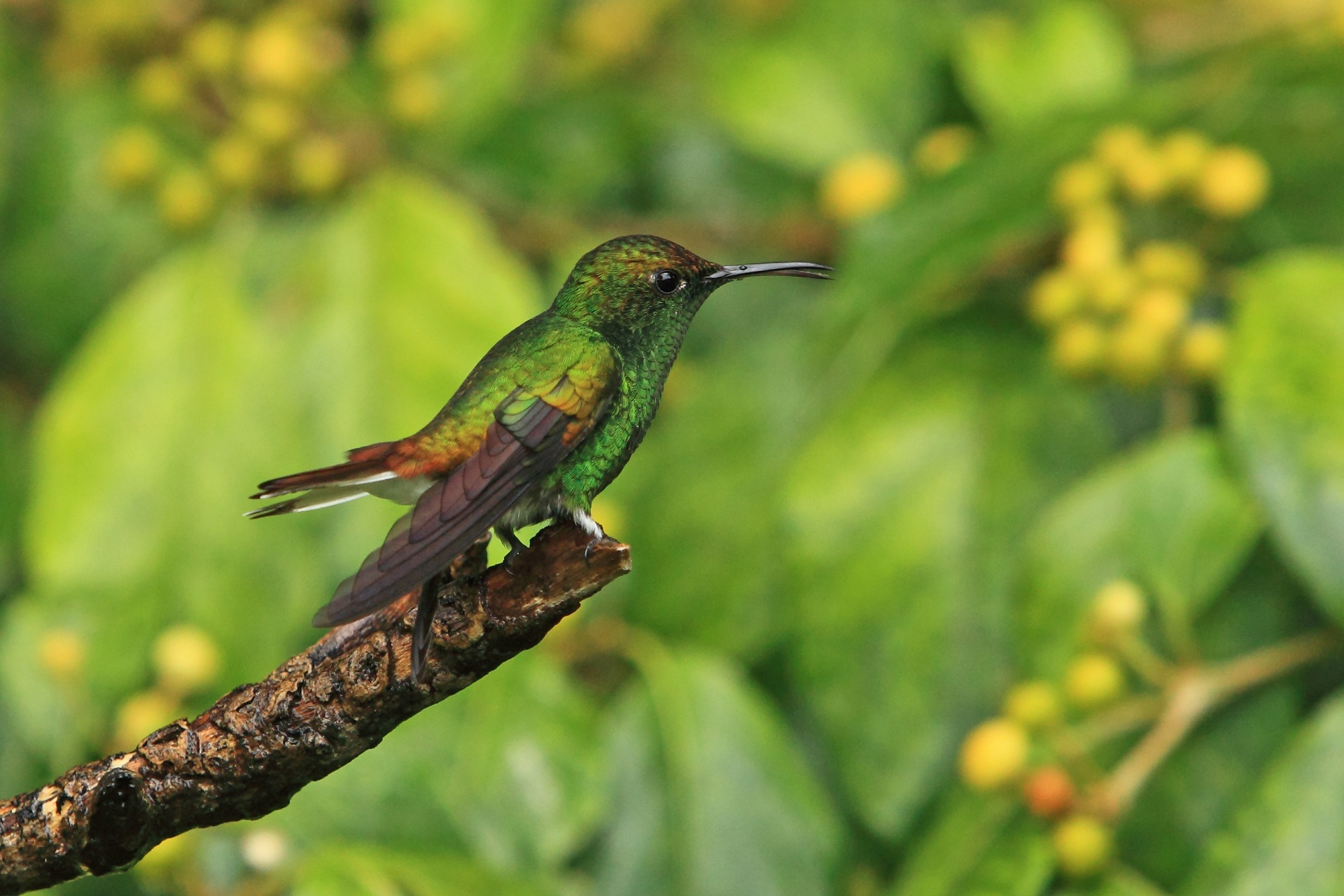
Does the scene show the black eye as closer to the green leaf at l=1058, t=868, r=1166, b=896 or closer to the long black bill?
the long black bill

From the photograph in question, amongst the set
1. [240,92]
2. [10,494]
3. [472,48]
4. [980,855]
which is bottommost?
[980,855]

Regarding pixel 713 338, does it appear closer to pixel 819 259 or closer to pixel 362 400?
pixel 819 259

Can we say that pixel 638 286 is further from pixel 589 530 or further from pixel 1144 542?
pixel 1144 542

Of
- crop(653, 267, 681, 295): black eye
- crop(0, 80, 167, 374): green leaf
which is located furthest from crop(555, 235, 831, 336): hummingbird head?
crop(0, 80, 167, 374): green leaf

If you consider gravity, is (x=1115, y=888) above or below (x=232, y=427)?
below

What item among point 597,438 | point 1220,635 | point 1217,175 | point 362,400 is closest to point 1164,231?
point 1217,175

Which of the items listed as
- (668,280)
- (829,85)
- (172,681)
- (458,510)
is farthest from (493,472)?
(829,85)
